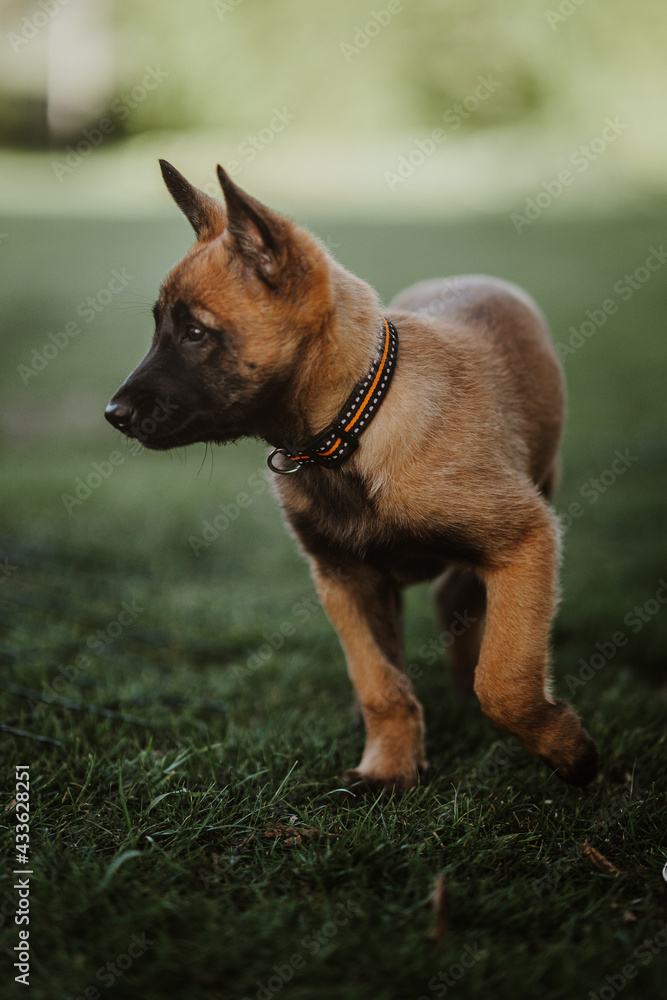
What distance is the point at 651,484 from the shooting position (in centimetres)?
714

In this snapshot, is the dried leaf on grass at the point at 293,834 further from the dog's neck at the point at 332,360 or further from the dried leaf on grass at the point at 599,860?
the dog's neck at the point at 332,360

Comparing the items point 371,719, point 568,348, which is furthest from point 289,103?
point 371,719

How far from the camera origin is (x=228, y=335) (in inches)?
101

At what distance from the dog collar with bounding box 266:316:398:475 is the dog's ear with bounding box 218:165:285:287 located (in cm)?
41

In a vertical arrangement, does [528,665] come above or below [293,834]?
above

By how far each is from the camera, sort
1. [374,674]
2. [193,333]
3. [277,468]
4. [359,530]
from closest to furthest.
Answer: [193,333] → [359,530] → [277,468] → [374,674]

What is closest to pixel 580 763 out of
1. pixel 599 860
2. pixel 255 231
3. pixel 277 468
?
pixel 599 860

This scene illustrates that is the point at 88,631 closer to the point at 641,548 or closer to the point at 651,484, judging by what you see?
the point at 641,548

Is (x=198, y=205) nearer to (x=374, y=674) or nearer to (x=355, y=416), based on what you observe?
(x=355, y=416)

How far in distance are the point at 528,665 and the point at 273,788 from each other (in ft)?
3.02

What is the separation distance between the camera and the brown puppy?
2.57 m

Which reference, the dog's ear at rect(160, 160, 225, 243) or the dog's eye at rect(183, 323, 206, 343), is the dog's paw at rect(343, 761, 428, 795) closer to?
the dog's eye at rect(183, 323, 206, 343)

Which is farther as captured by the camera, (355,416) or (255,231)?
(355,416)

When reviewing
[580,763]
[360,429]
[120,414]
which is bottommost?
[580,763]
